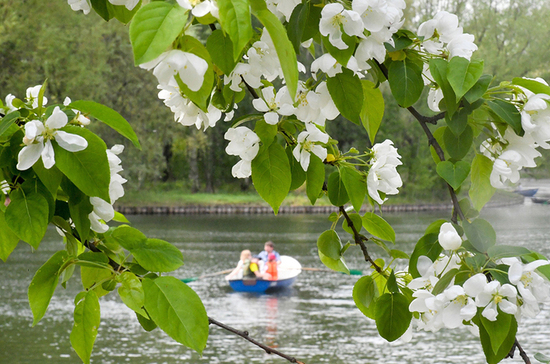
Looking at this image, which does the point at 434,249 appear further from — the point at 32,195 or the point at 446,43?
the point at 32,195

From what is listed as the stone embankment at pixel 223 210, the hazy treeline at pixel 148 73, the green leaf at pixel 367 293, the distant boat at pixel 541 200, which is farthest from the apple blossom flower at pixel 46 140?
the distant boat at pixel 541 200

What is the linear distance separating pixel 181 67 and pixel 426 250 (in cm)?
48

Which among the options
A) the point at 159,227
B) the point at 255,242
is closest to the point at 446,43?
the point at 255,242

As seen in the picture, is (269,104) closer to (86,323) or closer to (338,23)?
(338,23)

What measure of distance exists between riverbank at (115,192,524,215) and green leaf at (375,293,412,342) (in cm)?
3010

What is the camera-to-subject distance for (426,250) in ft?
3.02

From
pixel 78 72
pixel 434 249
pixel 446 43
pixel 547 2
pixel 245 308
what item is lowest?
pixel 245 308

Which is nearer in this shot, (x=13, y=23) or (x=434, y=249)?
(x=434, y=249)

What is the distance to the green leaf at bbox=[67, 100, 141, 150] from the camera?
0.71m

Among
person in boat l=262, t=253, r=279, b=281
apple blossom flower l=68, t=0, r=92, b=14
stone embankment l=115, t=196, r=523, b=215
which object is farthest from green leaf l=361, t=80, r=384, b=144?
stone embankment l=115, t=196, r=523, b=215

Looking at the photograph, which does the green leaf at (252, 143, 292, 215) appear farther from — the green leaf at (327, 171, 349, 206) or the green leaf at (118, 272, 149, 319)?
the green leaf at (118, 272, 149, 319)

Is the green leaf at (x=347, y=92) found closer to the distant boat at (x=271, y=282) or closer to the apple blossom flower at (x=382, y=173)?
the apple blossom flower at (x=382, y=173)

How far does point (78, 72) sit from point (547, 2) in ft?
92.3

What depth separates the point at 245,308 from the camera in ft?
44.7
